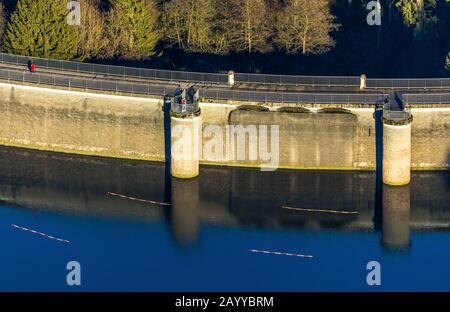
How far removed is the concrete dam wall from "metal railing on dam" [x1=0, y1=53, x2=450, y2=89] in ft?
11.1

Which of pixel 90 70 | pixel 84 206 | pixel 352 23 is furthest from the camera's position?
pixel 352 23

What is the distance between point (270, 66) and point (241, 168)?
44.3 ft

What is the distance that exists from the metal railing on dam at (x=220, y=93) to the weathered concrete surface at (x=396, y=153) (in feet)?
12.5

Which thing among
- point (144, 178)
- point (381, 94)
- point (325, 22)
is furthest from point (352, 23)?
point (144, 178)

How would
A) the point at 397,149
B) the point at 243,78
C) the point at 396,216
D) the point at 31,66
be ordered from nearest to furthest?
the point at 396,216
the point at 397,149
the point at 243,78
the point at 31,66

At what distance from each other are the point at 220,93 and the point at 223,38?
39.6ft

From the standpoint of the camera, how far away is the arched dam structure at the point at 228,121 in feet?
390

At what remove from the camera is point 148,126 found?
402ft

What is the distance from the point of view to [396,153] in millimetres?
115625

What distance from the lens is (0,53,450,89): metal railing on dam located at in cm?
12138

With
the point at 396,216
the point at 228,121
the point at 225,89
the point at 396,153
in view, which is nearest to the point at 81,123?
the point at 225,89

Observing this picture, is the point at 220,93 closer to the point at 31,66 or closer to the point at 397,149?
the point at 397,149

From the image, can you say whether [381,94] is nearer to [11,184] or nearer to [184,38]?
[184,38]

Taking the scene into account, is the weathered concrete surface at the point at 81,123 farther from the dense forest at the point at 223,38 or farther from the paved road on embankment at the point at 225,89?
the dense forest at the point at 223,38
